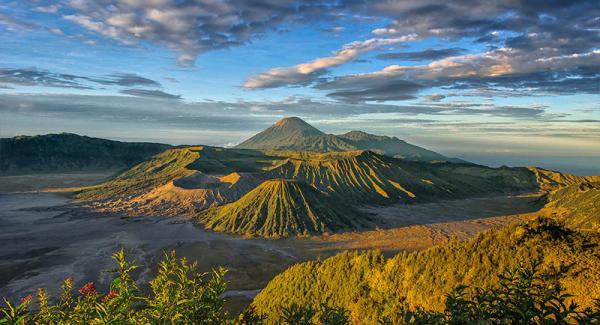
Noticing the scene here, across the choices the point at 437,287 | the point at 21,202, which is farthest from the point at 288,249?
the point at 21,202

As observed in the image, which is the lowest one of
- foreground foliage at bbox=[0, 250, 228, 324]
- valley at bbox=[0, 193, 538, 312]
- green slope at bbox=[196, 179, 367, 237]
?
valley at bbox=[0, 193, 538, 312]

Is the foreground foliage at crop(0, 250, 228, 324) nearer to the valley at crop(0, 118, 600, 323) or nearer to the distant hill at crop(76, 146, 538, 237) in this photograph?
the valley at crop(0, 118, 600, 323)

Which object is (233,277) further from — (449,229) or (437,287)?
(449,229)

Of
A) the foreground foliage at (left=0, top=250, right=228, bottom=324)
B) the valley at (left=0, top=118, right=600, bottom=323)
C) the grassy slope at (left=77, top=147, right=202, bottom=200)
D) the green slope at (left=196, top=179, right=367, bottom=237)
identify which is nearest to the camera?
the foreground foliage at (left=0, top=250, right=228, bottom=324)

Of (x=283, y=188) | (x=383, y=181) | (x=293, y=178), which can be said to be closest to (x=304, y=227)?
(x=283, y=188)

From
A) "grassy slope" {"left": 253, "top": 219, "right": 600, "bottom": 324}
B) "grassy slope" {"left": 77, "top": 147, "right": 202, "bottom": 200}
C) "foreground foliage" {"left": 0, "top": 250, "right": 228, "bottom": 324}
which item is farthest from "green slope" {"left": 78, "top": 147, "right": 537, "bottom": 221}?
"foreground foliage" {"left": 0, "top": 250, "right": 228, "bottom": 324}

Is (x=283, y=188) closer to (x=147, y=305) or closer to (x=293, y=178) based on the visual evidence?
(x=293, y=178)

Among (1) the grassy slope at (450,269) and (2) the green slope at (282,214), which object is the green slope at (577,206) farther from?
(2) the green slope at (282,214)
